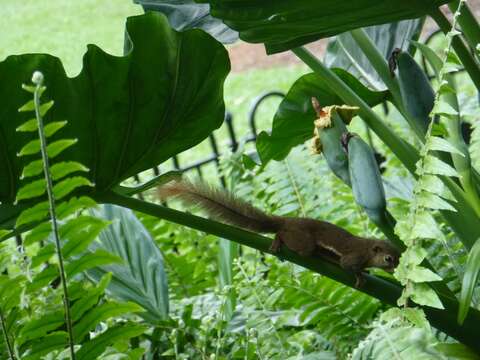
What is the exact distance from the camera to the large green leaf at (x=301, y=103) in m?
2.14

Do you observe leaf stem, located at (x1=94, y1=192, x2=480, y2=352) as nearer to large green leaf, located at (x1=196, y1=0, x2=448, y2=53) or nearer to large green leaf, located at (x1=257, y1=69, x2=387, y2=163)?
large green leaf, located at (x1=196, y1=0, x2=448, y2=53)

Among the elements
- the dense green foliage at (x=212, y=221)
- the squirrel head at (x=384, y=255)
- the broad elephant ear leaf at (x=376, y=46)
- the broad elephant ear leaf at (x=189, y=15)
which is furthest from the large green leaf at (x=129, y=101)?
the broad elephant ear leaf at (x=376, y=46)

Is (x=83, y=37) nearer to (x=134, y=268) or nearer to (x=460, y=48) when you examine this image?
(x=134, y=268)

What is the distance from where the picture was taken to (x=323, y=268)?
1731mm

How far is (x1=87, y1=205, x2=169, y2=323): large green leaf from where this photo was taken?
2.25 m

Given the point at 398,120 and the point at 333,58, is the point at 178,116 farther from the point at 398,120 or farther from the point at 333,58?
the point at 398,120

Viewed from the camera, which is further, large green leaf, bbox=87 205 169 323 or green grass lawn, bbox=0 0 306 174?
green grass lawn, bbox=0 0 306 174

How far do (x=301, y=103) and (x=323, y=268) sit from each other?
56 centimetres

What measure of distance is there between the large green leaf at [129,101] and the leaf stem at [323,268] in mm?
94

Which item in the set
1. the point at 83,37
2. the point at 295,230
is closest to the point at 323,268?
the point at 295,230

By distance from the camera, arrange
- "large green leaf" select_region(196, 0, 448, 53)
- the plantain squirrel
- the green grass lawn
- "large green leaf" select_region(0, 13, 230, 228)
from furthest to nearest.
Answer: the green grass lawn
the plantain squirrel
"large green leaf" select_region(196, 0, 448, 53)
"large green leaf" select_region(0, 13, 230, 228)

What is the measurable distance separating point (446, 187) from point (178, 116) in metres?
0.56

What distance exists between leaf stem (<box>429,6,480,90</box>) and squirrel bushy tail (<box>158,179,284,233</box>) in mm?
470

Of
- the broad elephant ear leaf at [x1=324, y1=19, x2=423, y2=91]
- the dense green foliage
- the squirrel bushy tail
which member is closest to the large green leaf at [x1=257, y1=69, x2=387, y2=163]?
the dense green foliage
